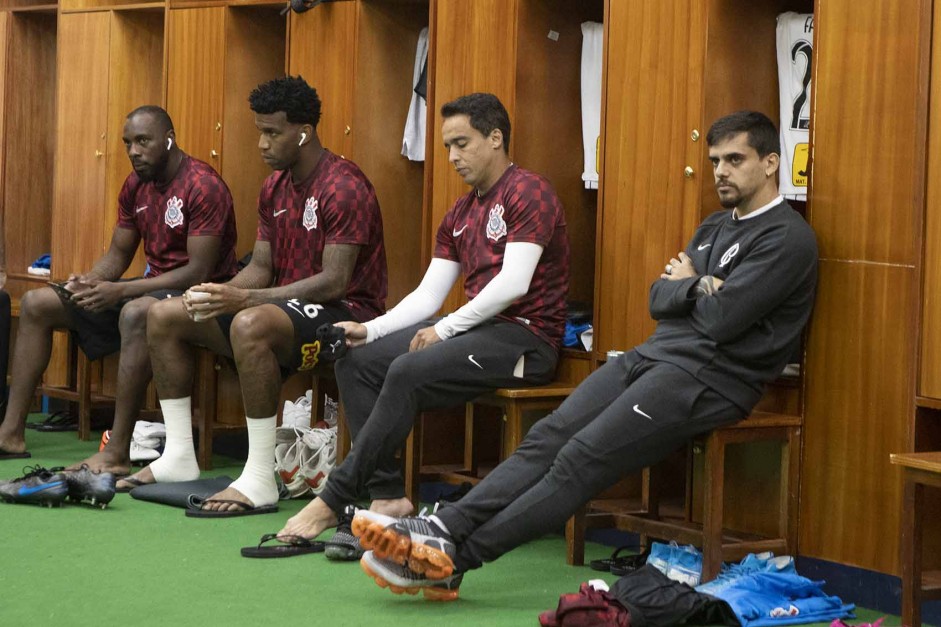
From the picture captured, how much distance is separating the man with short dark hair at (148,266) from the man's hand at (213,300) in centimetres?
61

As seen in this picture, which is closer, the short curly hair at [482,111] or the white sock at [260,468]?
the short curly hair at [482,111]

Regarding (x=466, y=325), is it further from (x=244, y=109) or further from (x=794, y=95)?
(x=244, y=109)

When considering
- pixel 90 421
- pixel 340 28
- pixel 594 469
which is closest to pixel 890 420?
pixel 594 469

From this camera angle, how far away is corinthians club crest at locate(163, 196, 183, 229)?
18.7ft

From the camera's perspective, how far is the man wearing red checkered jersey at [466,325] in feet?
13.9

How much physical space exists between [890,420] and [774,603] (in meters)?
0.56

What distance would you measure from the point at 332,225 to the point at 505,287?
894 mm

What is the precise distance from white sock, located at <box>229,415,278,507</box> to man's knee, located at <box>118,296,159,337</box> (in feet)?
2.77

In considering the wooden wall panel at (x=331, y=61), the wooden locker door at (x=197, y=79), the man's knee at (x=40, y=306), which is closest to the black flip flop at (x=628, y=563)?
the wooden wall panel at (x=331, y=61)

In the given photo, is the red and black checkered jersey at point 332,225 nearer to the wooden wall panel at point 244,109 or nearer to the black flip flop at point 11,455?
the wooden wall panel at point 244,109

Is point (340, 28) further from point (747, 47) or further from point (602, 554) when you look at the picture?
point (602, 554)

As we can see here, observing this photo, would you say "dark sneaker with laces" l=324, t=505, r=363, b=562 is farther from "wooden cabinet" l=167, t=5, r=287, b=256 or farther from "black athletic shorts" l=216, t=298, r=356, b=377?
"wooden cabinet" l=167, t=5, r=287, b=256

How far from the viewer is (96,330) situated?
232 inches

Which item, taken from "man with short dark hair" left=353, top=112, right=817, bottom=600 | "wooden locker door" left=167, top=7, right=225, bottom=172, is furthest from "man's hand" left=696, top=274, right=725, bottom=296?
"wooden locker door" left=167, top=7, right=225, bottom=172
